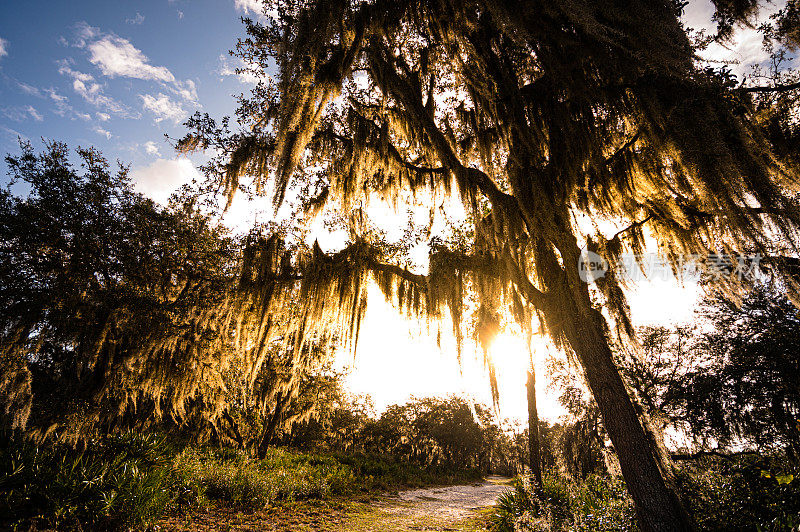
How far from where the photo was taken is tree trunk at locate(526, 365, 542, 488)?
29.7 feet

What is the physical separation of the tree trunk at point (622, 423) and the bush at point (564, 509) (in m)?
2.06

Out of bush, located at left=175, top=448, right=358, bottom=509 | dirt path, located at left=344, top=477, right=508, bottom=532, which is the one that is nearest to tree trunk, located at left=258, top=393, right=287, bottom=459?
bush, located at left=175, top=448, right=358, bottom=509

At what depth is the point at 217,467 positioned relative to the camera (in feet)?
25.2

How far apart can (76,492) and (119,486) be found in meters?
0.46

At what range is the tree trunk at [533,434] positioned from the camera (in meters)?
9.05

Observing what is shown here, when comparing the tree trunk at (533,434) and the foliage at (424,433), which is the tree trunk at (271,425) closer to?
the tree trunk at (533,434)

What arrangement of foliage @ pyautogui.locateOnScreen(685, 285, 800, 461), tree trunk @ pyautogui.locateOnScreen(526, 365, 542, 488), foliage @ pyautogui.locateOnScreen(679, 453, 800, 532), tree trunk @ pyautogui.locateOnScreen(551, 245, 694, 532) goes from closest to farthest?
tree trunk @ pyautogui.locateOnScreen(551, 245, 694, 532), foliage @ pyautogui.locateOnScreen(679, 453, 800, 532), foliage @ pyautogui.locateOnScreen(685, 285, 800, 461), tree trunk @ pyautogui.locateOnScreen(526, 365, 542, 488)

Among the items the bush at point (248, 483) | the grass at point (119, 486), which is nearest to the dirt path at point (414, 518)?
the bush at point (248, 483)

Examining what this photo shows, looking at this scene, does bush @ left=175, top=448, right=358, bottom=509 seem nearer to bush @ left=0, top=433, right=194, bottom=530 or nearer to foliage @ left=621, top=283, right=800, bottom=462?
bush @ left=0, top=433, right=194, bottom=530

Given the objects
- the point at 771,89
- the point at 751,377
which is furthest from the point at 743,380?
the point at 771,89

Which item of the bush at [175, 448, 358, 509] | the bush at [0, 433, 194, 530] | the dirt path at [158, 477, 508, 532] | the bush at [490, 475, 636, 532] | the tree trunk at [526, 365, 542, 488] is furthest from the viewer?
the tree trunk at [526, 365, 542, 488]

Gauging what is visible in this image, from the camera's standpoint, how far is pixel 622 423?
315cm

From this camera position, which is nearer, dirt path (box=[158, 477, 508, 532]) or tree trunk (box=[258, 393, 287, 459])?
dirt path (box=[158, 477, 508, 532])

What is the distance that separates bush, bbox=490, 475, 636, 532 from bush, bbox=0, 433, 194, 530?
624 centimetres
